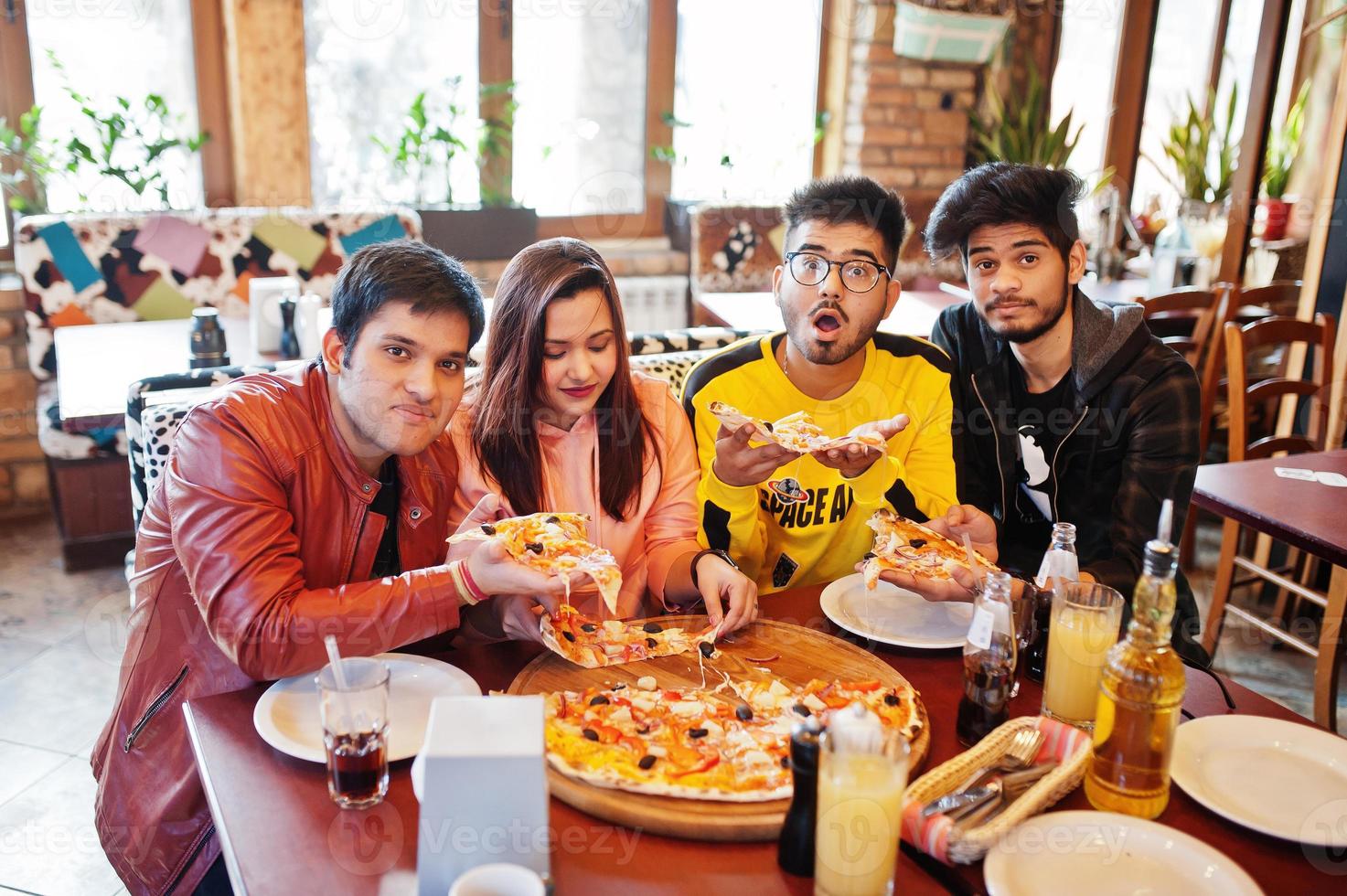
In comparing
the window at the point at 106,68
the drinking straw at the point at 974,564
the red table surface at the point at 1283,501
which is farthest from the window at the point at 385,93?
the drinking straw at the point at 974,564

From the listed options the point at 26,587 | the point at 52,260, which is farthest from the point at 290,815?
the point at 52,260

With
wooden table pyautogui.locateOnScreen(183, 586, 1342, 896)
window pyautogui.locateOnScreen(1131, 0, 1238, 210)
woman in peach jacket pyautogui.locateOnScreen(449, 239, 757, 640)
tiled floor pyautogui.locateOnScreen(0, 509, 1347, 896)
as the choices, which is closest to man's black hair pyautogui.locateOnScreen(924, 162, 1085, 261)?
woman in peach jacket pyautogui.locateOnScreen(449, 239, 757, 640)

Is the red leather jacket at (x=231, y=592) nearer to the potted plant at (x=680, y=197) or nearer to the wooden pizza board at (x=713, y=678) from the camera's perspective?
the wooden pizza board at (x=713, y=678)

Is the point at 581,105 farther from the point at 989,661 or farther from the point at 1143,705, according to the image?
the point at 1143,705

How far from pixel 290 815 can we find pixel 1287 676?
10.7ft

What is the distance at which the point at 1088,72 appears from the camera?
239 inches

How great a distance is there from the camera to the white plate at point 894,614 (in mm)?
1677

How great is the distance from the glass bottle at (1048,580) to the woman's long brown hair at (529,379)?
0.75 m

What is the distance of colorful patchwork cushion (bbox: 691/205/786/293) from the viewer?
4801mm

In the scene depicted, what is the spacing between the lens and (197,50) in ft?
14.6

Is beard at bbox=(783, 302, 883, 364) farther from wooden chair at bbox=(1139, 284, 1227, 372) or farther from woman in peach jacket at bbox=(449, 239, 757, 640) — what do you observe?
wooden chair at bbox=(1139, 284, 1227, 372)

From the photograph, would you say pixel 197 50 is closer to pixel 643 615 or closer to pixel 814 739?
pixel 643 615

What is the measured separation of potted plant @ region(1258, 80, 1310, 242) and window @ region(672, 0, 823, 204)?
2226 millimetres

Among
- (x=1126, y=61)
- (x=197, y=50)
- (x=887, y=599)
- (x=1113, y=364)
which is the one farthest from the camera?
(x=1126, y=61)
